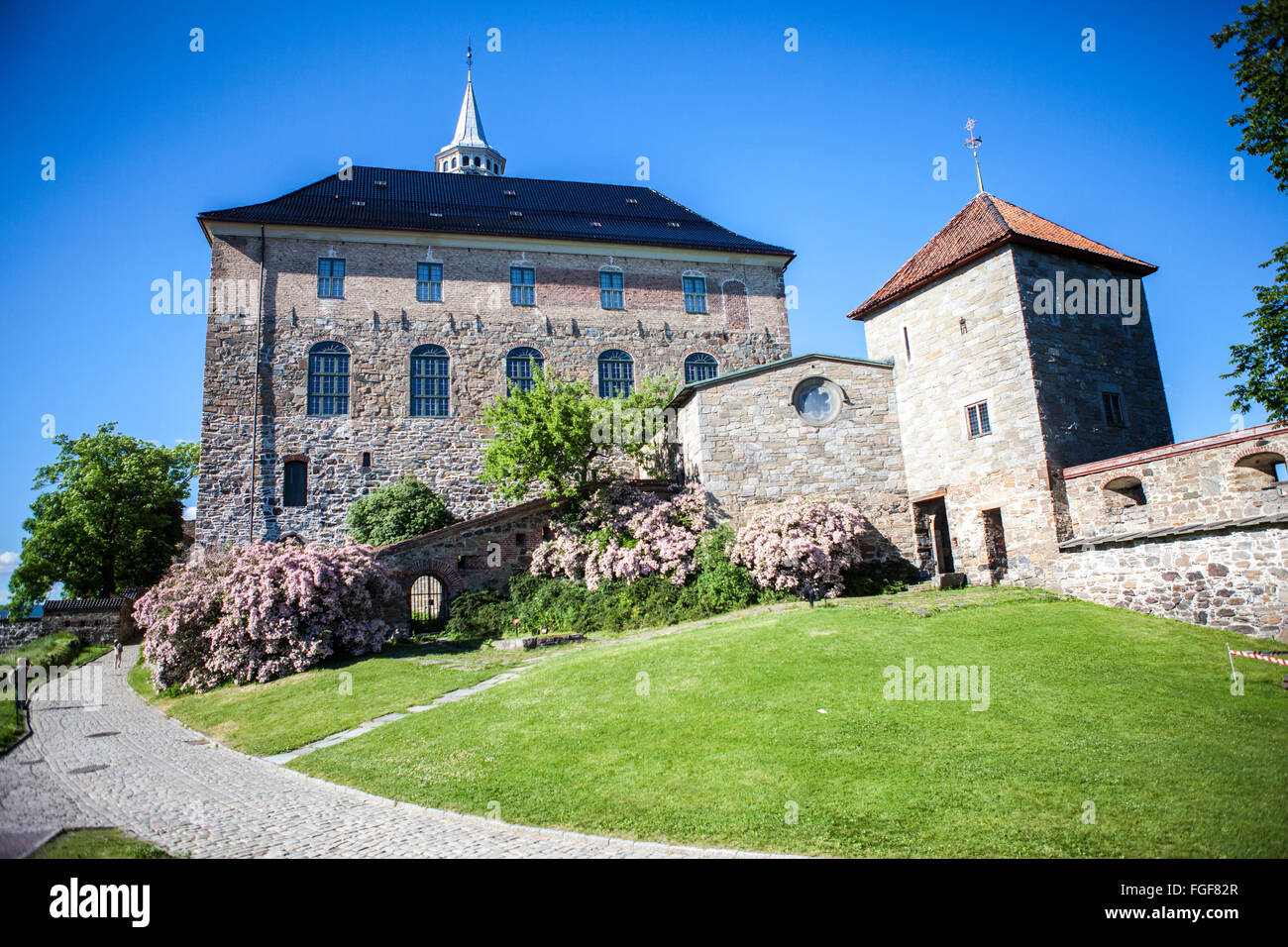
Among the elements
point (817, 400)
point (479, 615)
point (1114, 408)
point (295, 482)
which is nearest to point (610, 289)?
point (817, 400)

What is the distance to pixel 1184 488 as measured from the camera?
46.1 feet

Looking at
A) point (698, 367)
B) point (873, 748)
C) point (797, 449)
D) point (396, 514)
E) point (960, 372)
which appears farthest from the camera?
point (698, 367)

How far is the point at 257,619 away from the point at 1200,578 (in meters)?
19.0

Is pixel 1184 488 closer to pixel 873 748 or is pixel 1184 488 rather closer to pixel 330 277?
pixel 873 748

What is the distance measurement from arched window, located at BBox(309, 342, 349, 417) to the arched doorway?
724cm

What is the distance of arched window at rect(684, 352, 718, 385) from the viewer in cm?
2856

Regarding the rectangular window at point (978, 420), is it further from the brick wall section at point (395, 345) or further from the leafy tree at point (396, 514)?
the leafy tree at point (396, 514)

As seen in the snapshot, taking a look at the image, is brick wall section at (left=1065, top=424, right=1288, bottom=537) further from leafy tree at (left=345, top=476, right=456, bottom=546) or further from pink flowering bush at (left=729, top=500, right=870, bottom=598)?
leafy tree at (left=345, top=476, right=456, bottom=546)

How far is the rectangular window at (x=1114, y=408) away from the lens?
57.2 feet

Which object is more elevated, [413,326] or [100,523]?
[413,326]

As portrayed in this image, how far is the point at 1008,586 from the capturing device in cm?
1673

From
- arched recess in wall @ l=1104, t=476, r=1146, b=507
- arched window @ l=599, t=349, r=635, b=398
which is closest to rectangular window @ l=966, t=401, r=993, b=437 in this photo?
arched recess in wall @ l=1104, t=476, r=1146, b=507

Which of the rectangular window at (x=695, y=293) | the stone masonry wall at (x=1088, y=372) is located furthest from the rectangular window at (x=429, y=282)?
the stone masonry wall at (x=1088, y=372)
